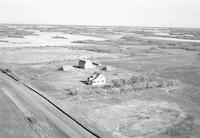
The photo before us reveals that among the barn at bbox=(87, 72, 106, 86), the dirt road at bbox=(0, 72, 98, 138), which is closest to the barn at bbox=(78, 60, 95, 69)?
the barn at bbox=(87, 72, 106, 86)

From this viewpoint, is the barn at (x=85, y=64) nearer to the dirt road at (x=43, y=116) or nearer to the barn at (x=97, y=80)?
the barn at (x=97, y=80)

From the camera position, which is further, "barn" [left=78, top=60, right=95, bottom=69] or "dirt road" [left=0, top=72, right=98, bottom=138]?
"barn" [left=78, top=60, right=95, bottom=69]

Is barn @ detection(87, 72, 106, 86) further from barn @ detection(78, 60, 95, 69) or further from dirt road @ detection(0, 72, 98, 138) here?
barn @ detection(78, 60, 95, 69)

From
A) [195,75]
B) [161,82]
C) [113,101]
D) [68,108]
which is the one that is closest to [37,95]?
[68,108]

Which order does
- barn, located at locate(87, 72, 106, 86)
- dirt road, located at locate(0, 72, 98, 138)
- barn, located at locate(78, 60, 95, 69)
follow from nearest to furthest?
1. dirt road, located at locate(0, 72, 98, 138)
2. barn, located at locate(87, 72, 106, 86)
3. barn, located at locate(78, 60, 95, 69)

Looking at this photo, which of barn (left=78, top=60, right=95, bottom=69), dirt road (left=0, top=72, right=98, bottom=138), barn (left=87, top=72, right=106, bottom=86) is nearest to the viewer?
dirt road (left=0, top=72, right=98, bottom=138)

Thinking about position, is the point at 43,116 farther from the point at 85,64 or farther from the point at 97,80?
the point at 85,64

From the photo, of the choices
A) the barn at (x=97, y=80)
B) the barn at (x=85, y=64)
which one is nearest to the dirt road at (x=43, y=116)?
the barn at (x=97, y=80)

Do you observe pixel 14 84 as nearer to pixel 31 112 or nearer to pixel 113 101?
pixel 31 112
